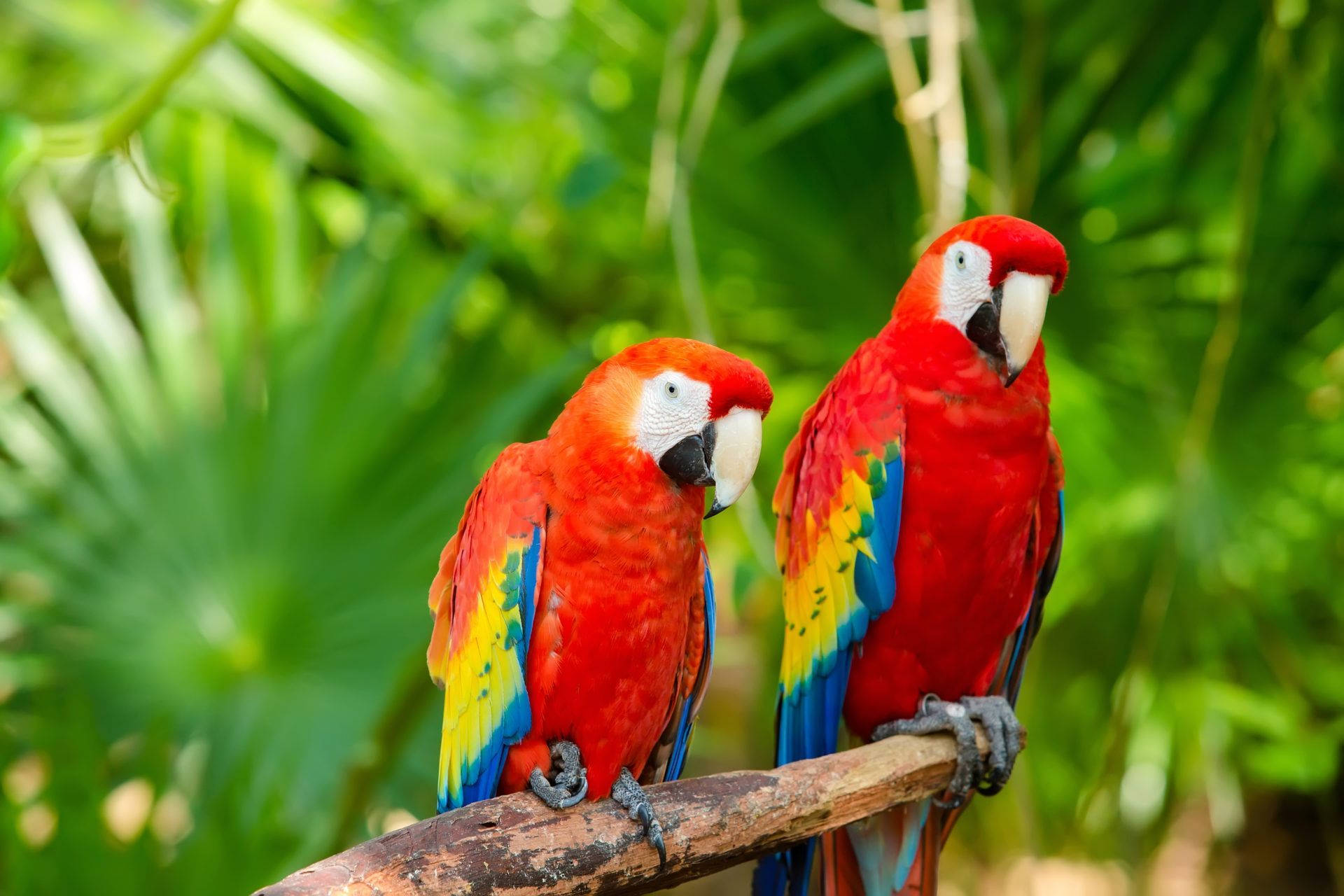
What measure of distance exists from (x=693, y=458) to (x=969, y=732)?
485mm

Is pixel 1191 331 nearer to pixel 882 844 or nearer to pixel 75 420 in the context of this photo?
pixel 882 844

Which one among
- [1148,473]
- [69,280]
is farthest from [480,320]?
[1148,473]

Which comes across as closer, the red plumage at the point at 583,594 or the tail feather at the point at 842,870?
the red plumage at the point at 583,594

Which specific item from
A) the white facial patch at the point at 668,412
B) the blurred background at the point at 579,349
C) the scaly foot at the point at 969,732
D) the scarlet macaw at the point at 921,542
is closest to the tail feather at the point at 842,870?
the scarlet macaw at the point at 921,542

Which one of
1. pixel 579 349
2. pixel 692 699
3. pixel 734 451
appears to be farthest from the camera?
pixel 579 349

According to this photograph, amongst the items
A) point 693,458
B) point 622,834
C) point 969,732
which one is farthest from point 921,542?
point 622,834

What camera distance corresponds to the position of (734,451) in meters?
1.01

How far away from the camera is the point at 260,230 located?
226 cm

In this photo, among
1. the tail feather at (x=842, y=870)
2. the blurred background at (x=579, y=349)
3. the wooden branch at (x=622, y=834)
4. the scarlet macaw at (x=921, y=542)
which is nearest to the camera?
the wooden branch at (x=622, y=834)

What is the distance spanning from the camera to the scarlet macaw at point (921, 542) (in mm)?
1152

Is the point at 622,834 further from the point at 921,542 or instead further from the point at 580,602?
the point at 921,542

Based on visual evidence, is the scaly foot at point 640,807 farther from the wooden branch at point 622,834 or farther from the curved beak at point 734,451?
the curved beak at point 734,451

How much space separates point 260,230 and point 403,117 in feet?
1.29

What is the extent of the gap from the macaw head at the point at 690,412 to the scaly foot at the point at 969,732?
42cm
